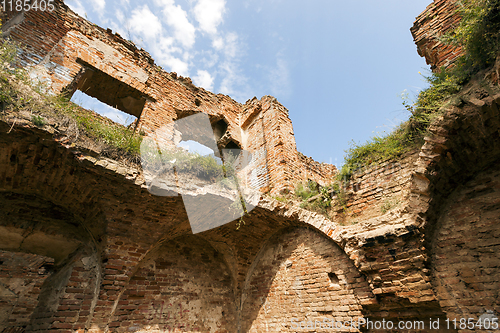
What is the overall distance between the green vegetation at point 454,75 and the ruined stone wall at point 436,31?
30 cm

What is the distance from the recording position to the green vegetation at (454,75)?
3486 millimetres

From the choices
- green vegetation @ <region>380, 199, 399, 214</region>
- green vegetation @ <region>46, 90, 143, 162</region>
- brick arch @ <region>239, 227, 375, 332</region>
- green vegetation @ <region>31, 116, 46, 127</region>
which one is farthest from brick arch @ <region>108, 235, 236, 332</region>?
green vegetation @ <region>380, 199, 399, 214</region>

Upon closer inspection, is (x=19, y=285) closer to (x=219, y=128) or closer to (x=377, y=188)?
(x=219, y=128)

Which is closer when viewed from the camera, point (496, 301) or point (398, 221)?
point (496, 301)

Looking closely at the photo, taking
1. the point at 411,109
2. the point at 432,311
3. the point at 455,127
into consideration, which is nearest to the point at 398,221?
the point at 432,311

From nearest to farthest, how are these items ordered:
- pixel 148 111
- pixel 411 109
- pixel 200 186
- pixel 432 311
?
1. pixel 432 311
2. pixel 411 109
3. pixel 200 186
4. pixel 148 111

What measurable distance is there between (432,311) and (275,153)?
5264 mm

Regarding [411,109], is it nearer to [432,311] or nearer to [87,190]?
[432,311]

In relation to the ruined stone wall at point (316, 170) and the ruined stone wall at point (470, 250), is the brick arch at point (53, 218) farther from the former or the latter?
the ruined stone wall at point (316, 170)

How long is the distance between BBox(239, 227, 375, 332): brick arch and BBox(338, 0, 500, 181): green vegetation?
206 cm

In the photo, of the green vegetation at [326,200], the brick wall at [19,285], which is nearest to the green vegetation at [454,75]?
the green vegetation at [326,200]

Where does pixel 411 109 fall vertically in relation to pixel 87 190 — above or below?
above

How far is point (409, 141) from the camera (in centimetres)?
452

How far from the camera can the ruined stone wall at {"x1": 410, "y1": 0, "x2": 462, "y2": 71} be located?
15.6 feet
